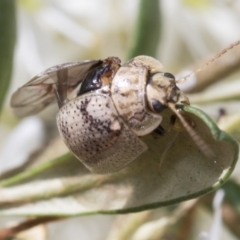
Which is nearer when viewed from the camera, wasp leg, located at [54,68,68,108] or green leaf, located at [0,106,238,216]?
green leaf, located at [0,106,238,216]

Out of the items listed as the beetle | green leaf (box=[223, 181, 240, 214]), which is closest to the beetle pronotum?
the beetle

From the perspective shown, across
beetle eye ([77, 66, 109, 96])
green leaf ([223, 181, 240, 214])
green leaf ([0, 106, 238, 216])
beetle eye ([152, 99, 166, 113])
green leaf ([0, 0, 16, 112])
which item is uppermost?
green leaf ([0, 0, 16, 112])

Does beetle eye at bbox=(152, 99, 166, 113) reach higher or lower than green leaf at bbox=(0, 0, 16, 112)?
lower

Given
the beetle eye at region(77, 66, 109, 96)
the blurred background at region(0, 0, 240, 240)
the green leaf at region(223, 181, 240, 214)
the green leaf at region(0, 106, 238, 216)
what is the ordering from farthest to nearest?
1. the blurred background at region(0, 0, 240, 240)
2. the green leaf at region(223, 181, 240, 214)
3. the beetle eye at region(77, 66, 109, 96)
4. the green leaf at region(0, 106, 238, 216)

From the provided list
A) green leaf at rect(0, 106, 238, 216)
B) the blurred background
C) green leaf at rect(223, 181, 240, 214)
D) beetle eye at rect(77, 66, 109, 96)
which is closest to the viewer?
green leaf at rect(0, 106, 238, 216)

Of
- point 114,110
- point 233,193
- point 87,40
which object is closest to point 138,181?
point 114,110

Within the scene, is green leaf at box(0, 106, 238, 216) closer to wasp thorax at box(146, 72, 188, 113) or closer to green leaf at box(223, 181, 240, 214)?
wasp thorax at box(146, 72, 188, 113)

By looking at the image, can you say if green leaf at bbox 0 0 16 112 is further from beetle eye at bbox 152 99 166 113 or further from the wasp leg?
beetle eye at bbox 152 99 166 113

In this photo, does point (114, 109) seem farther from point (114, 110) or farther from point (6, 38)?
point (6, 38)
